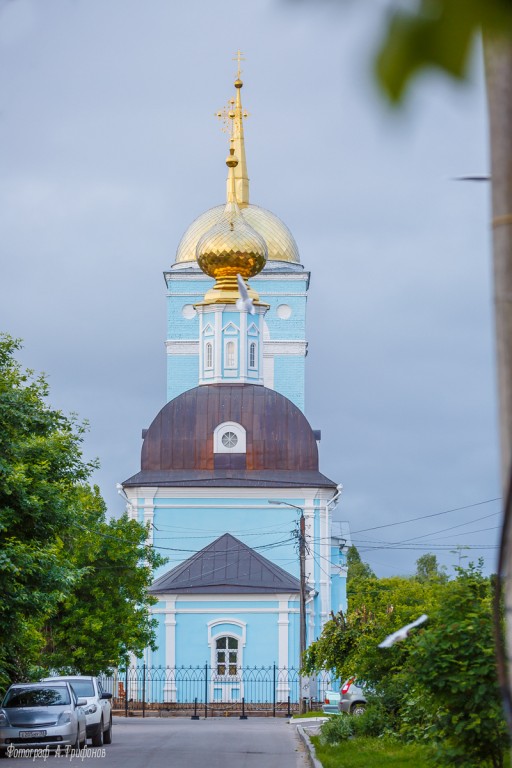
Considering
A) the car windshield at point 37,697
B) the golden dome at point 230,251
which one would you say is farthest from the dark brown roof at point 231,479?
the car windshield at point 37,697

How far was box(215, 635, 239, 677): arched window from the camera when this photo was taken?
1667 inches

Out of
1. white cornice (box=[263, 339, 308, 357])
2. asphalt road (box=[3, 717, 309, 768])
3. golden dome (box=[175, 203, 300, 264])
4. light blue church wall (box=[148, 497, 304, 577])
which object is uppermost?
golden dome (box=[175, 203, 300, 264])

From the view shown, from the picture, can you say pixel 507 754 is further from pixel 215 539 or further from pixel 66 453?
pixel 215 539

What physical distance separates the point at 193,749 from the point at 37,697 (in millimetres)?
3431

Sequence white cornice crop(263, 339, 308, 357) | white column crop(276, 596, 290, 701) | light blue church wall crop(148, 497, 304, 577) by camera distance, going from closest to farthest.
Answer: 1. white column crop(276, 596, 290, 701)
2. light blue church wall crop(148, 497, 304, 577)
3. white cornice crop(263, 339, 308, 357)

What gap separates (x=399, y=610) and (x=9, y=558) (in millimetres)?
7370

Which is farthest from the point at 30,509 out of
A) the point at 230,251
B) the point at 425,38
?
the point at 230,251

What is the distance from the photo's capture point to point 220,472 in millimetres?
46625

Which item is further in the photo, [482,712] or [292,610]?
[292,610]

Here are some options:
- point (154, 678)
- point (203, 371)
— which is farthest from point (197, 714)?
point (203, 371)

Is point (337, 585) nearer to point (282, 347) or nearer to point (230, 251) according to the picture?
point (230, 251)

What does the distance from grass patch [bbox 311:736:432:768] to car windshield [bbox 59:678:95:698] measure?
14.8 feet

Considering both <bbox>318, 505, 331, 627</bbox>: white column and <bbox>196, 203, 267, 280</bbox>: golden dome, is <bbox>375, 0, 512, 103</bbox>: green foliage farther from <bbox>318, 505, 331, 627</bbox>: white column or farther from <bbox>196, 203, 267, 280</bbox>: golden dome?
<bbox>196, 203, 267, 280</bbox>: golden dome

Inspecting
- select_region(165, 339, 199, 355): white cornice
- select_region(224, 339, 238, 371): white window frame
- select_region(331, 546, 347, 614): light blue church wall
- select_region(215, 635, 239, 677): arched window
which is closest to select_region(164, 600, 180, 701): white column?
select_region(215, 635, 239, 677): arched window
